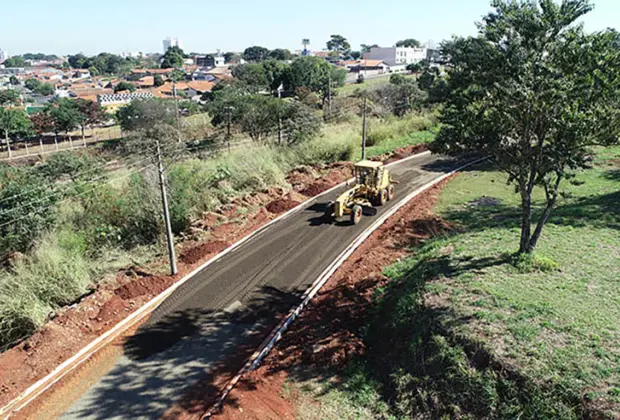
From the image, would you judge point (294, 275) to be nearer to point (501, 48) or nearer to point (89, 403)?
point (89, 403)

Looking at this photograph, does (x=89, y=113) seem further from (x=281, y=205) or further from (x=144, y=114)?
(x=281, y=205)

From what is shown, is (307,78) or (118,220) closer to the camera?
(118,220)

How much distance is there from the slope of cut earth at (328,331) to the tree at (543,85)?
607 cm

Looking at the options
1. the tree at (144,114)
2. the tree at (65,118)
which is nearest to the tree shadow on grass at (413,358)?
the tree at (144,114)

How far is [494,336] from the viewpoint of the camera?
9617 millimetres

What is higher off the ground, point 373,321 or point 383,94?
point 383,94

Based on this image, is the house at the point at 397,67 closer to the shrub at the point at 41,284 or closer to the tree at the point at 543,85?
the tree at the point at 543,85

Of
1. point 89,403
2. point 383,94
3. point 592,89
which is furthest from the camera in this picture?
point 383,94

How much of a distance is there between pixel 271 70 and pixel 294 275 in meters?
93.3

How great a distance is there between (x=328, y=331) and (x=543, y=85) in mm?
8975

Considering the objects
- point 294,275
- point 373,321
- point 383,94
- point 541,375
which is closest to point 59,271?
point 294,275

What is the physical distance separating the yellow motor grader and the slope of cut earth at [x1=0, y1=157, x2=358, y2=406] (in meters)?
3.36

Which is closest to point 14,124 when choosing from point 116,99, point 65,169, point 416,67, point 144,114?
point 144,114

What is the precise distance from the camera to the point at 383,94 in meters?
53.9
